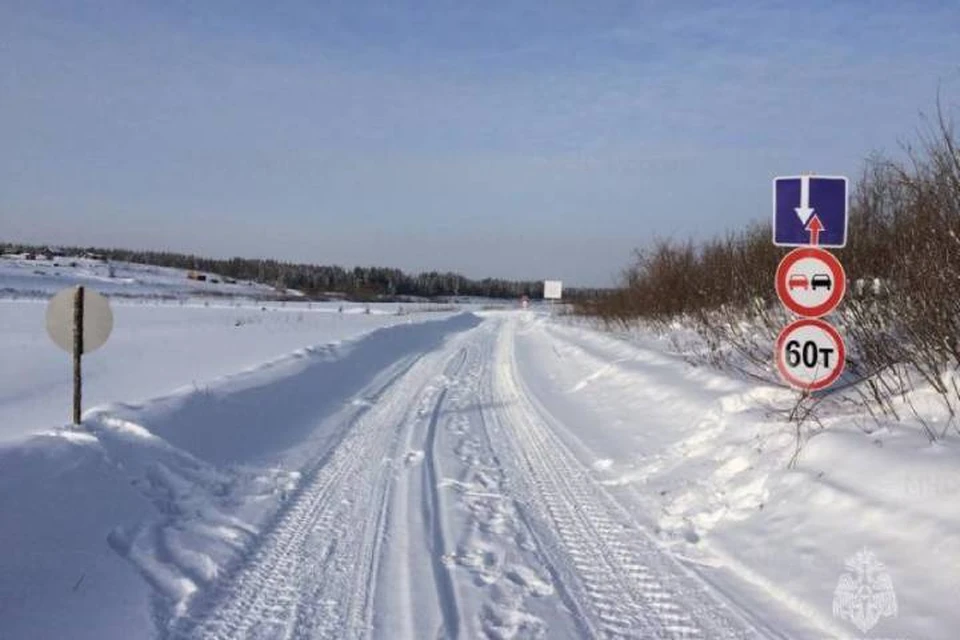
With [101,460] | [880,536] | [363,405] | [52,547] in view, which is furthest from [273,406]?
[880,536]

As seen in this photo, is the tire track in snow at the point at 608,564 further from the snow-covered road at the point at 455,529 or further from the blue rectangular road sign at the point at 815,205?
the blue rectangular road sign at the point at 815,205

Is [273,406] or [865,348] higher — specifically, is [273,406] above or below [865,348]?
below

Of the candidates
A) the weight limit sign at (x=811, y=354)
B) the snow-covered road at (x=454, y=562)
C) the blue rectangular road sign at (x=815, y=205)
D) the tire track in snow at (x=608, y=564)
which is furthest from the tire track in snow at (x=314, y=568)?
the blue rectangular road sign at (x=815, y=205)

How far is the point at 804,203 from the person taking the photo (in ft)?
25.2

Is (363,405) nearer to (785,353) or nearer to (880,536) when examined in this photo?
(785,353)

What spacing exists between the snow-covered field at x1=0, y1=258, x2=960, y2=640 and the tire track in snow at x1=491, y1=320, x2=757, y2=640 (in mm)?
24

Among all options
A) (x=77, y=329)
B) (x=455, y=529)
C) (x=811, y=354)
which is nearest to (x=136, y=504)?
(x=77, y=329)

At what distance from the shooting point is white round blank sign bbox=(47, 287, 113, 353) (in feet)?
27.9

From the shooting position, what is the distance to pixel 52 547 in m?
5.45

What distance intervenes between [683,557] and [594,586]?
3.67 feet

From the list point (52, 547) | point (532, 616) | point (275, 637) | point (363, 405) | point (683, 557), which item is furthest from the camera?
point (363, 405)

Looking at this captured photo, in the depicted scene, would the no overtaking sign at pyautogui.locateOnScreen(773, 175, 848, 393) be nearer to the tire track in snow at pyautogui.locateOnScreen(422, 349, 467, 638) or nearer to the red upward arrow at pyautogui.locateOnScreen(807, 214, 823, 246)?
the red upward arrow at pyautogui.locateOnScreen(807, 214, 823, 246)

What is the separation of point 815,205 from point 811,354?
144 centimetres

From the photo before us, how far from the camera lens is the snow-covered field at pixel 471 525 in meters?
4.89
